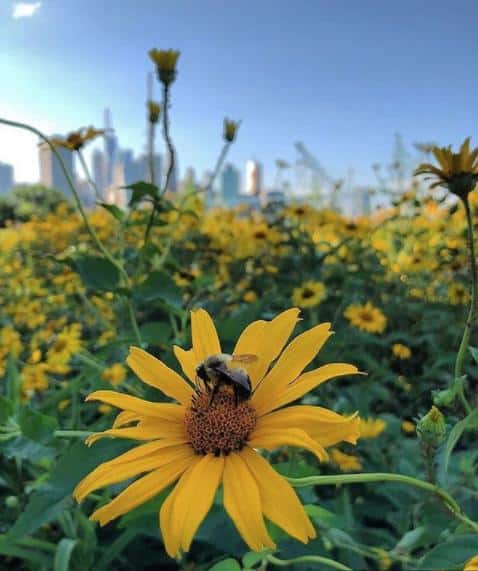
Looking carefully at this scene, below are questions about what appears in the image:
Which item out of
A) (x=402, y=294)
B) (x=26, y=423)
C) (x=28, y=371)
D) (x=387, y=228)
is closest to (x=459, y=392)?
(x=26, y=423)

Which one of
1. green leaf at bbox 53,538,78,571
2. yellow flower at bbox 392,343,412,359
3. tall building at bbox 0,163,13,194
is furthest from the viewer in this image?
tall building at bbox 0,163,13,194

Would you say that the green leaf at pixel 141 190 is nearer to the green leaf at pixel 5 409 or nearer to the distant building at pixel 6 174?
the green leaf at pixel 5 409

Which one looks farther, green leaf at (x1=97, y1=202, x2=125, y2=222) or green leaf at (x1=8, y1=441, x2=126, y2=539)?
green leaf at (x1=97, y1=202, x2=125, y2=222)

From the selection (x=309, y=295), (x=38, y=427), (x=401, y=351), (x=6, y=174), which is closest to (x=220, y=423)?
(x=38, y=427)

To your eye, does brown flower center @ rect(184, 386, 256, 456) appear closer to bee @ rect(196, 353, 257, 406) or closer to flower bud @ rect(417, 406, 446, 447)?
bee @ rect(196, 353, 257, 406)

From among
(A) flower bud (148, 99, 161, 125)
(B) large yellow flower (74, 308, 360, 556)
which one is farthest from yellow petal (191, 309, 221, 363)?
(A) flower bud (148, 99, 161, 125)

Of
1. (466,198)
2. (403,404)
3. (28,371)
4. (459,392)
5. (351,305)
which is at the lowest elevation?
(403,404)

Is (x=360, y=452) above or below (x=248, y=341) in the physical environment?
below

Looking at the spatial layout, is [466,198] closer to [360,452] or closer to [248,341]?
[248,341]
